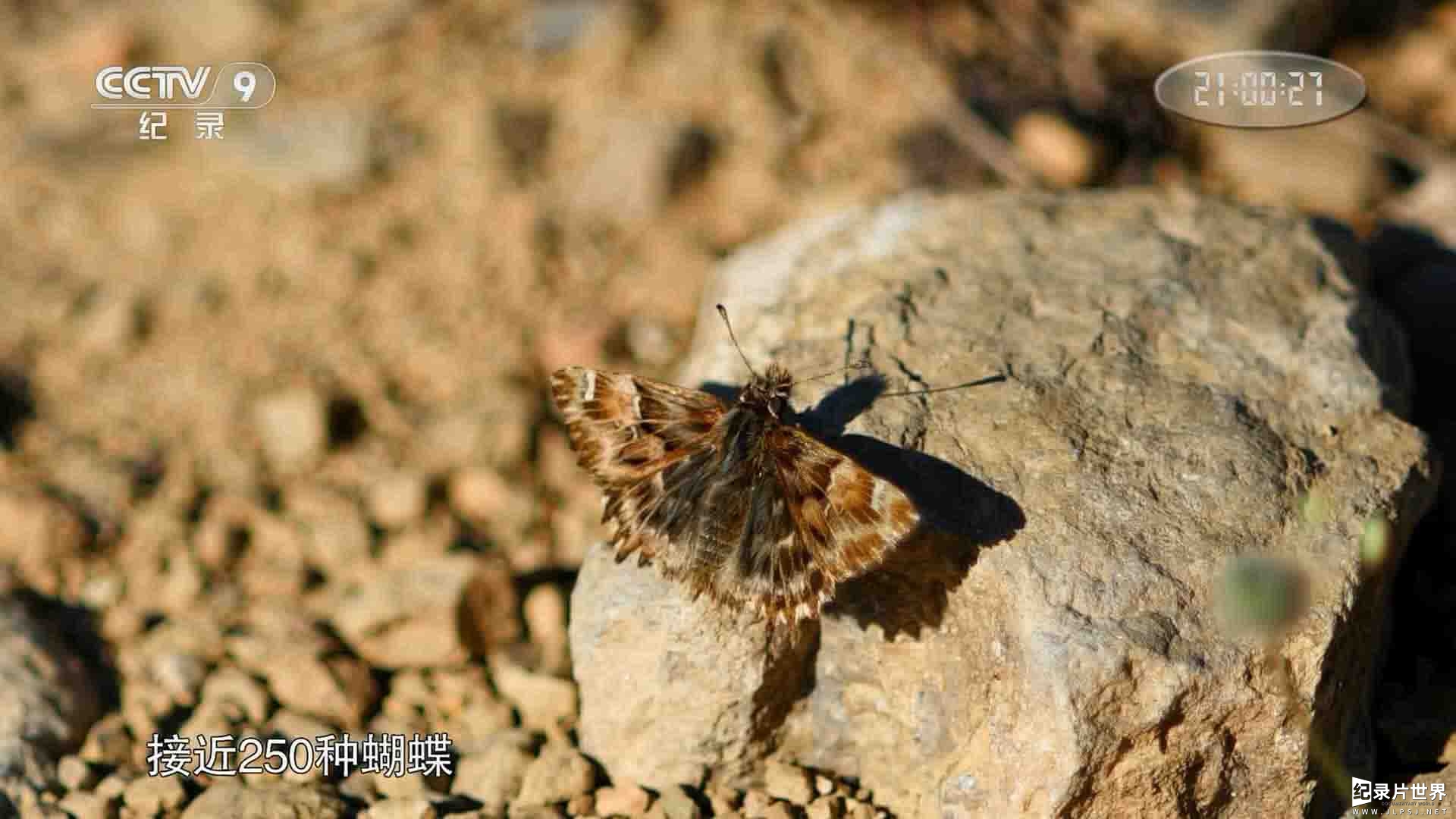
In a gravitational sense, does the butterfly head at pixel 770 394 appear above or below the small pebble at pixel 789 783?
above

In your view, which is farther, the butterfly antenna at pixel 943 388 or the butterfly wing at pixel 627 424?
the butterfly antenna at pixel 943 388

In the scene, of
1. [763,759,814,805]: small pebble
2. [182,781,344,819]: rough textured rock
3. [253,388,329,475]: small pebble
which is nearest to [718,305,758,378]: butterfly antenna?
[763,759,814,805]: small pebble

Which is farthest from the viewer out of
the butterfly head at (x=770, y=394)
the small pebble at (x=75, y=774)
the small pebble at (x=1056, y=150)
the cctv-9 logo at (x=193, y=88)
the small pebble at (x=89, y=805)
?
the cctv-9 logo at (x=193, y=88)

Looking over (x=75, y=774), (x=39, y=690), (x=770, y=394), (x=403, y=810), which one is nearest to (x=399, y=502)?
A: (x=39, y=690)

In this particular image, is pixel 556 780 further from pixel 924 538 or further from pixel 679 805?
pixel 924 538

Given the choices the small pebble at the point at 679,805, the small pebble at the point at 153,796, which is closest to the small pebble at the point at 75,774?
the small pebble at the point at 153,796

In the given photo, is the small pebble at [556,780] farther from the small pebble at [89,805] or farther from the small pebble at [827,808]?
the small pebble at [89,805]
